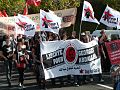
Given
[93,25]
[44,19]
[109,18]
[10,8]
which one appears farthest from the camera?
[93,25]

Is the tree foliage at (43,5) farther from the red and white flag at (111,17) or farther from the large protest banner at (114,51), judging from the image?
the large protest banner at (114,51)

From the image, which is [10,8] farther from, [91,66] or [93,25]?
[91,66]

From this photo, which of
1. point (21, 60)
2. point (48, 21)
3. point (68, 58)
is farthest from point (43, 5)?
point (21, 60)

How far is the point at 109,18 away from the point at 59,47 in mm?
3433

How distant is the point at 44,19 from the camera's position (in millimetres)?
15484

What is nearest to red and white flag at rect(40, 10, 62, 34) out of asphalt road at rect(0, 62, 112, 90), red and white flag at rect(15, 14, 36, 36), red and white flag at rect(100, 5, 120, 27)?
red and white flag at rect(15, 14, 36, 36)

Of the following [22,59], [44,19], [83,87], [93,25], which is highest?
[93,25]

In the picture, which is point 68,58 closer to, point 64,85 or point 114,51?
point 64,85

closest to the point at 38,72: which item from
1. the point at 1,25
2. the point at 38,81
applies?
the point at 38,81

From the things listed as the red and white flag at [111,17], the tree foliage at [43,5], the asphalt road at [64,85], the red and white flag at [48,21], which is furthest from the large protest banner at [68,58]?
the tree foliage at [43,5]

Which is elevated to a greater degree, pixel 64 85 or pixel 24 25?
pixel 24 25

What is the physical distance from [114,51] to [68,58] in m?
1.66

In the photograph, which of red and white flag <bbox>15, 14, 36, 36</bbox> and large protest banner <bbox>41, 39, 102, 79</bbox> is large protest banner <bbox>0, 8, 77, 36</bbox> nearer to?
red and white flag <bbox>15, 14, 36, 36</bbox>

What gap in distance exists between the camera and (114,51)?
14.9m
